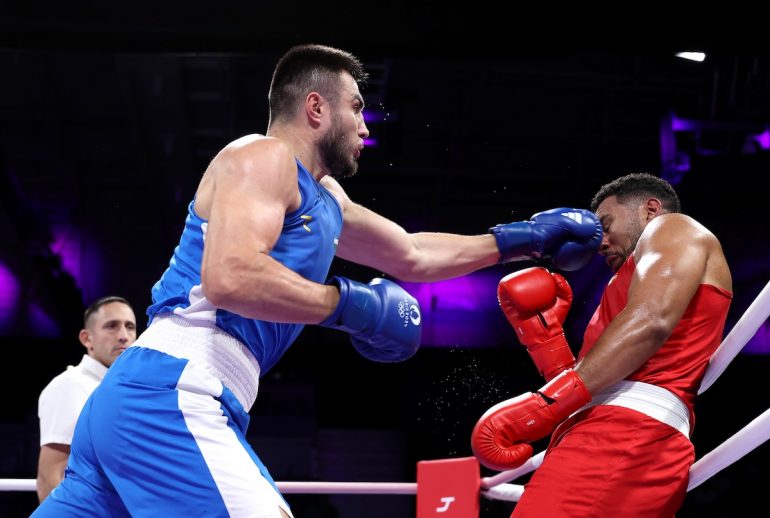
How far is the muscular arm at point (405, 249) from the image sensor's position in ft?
7.29

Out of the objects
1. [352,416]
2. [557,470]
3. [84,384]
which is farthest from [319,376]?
[557,470]

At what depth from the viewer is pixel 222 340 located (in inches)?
59.7

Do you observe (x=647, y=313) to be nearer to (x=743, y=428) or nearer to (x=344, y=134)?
(x=743, y=428)

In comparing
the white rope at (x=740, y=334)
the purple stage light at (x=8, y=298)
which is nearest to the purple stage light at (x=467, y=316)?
the purple stage light at (x=8, y=298)

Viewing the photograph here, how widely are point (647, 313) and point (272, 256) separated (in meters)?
0.84

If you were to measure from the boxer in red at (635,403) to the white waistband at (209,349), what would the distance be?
Answer: 591 millimetres

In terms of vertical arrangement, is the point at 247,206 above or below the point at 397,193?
above

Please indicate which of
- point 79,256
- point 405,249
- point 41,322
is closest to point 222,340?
point 405,249

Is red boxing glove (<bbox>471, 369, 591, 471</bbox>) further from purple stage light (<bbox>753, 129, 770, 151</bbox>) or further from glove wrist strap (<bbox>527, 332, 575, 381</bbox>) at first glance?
purple stage light (<bbox>753, 129, 770, 151</bbox>)

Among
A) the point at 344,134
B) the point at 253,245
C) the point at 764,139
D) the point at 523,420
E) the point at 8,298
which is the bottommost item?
the point at 8,298

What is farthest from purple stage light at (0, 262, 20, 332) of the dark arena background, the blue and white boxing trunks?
the blue and white boxing trunks

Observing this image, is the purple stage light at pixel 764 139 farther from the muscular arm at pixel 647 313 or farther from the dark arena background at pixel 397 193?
the muscular arm at pixel 647 313

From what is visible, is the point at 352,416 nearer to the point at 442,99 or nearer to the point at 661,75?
the point at 442,99

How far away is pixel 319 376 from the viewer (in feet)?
29.8
